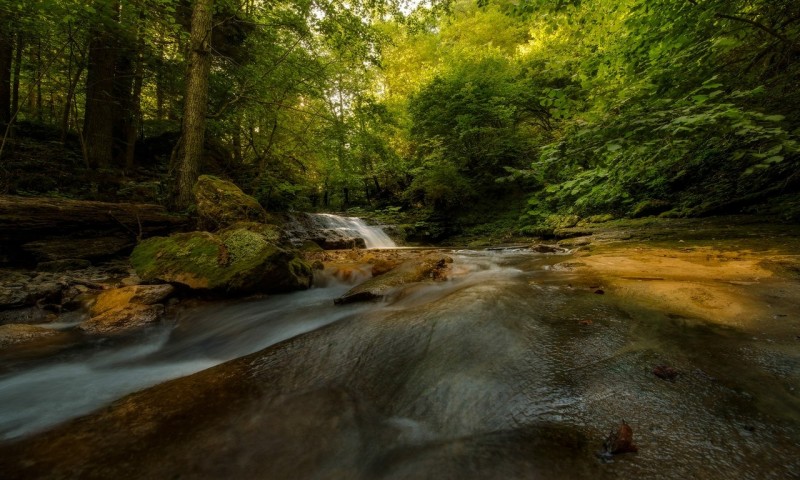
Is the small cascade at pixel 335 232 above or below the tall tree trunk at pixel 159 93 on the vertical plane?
below

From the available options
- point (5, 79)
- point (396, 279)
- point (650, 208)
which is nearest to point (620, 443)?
point (396, 279)

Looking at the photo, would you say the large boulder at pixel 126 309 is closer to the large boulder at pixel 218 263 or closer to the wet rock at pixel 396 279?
the large boulder at pixel 218 263

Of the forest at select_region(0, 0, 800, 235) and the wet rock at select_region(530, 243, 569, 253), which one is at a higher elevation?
the forest at select_region(0, 0, 800, 235)

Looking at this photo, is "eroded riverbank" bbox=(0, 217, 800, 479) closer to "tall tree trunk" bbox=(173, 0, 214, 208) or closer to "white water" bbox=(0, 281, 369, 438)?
"white water" bbox=(0, 281, 369, 438)

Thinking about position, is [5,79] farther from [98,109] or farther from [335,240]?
[335,240]

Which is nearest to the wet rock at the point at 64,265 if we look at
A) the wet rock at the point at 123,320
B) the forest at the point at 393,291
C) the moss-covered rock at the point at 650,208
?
the forest at the point at 393,291

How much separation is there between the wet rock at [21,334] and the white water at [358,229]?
8055mm

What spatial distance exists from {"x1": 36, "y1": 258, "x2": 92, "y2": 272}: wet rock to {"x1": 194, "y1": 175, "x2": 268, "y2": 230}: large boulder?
183cm

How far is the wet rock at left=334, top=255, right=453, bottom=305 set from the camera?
415 centimetres

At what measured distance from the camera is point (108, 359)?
3.44 meters

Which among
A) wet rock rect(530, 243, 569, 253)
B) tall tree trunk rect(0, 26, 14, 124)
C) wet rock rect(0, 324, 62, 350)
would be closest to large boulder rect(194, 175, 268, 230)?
wet rock rect(0, 324, 62, 350)

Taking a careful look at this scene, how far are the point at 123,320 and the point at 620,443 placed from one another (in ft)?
16.4

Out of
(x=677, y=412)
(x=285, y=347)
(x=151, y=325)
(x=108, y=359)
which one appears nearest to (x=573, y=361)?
(x=677, y=412)

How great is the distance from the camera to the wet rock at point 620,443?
126 cm
